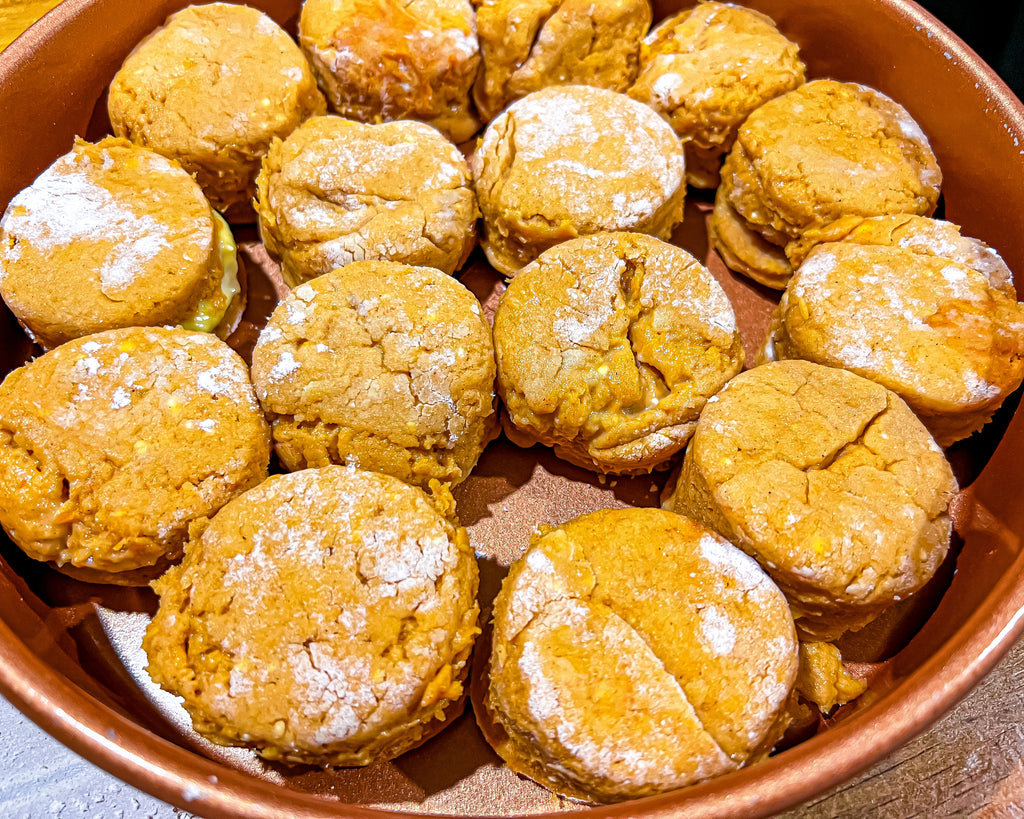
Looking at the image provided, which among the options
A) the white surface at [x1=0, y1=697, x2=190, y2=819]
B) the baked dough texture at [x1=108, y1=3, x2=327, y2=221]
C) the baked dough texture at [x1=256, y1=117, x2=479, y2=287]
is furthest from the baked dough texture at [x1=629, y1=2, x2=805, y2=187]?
the white surface at [x1=0, y1=697, x2=190, y2=819]

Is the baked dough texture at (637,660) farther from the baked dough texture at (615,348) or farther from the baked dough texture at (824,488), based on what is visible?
the baked dough texture at (615,348)

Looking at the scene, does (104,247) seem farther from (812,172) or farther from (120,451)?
(812,172)

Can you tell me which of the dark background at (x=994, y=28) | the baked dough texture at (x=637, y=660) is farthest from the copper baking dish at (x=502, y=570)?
the dark background at (x=994, y=28)

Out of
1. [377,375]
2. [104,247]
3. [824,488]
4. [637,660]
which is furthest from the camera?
[104,247]

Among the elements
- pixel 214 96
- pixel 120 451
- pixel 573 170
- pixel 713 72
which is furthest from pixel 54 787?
pixel 713 72

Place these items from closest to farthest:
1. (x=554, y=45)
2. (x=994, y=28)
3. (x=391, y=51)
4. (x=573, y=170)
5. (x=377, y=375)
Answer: (x=377, y=375) < (x=573, y=170) < (x=391, y=51) < (x=554, y=45) < (x=994, y=28)

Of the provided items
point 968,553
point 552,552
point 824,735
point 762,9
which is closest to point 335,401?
point 552,552
